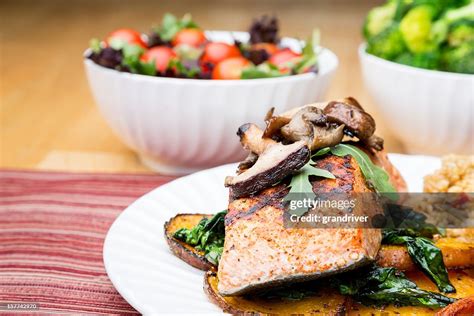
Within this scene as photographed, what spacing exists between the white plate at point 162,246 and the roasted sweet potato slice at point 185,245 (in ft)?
0.05

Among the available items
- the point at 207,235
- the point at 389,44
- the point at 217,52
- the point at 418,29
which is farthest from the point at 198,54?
the point at 207,235

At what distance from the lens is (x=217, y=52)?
303 cm

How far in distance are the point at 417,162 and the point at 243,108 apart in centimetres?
69

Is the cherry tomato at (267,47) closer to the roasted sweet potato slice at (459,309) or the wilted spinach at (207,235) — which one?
the wilted spinach at (207,235)

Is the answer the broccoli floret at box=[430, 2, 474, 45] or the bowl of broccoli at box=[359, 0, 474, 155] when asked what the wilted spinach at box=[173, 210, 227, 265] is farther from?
the broccoli floret at box=[430, 2, 474, 45]

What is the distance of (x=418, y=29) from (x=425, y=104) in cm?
36

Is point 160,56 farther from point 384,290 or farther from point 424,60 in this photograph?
point 384,290

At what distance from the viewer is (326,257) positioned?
148cm

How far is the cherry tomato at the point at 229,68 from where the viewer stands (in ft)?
9.26

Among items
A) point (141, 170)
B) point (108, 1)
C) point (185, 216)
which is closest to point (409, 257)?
point (185, 216)

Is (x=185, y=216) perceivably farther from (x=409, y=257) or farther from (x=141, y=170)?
(x=141, y=170)

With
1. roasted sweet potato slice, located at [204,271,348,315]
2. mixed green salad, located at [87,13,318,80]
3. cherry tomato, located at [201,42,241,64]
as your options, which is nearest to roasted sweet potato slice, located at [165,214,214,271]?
roasted sweet potato slice, located at [204,271,348,315]

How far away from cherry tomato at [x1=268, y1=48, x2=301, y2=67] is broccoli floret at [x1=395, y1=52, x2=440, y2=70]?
19.3 inches

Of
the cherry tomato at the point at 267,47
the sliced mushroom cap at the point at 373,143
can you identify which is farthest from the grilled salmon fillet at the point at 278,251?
the cherry tomato at the point at 267,47
